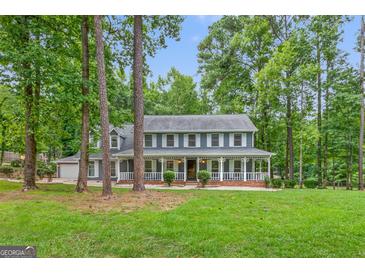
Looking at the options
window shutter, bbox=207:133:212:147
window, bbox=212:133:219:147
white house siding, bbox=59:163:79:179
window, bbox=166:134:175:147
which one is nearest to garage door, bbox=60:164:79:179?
white house siding, bbox=59:163:79:179

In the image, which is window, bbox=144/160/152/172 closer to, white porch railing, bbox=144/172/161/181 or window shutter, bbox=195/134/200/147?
white porch railing, bbox=144/172/161/181

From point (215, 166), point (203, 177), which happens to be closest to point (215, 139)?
point (215, 166)

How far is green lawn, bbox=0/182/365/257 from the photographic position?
3.88m

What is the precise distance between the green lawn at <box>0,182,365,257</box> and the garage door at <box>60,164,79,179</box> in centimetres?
1450

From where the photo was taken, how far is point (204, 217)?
5.33 metres

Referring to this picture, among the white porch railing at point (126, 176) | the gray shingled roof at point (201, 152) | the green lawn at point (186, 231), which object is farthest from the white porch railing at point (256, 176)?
the green lawn at point (186, 231)

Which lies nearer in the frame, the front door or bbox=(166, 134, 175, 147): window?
the front door

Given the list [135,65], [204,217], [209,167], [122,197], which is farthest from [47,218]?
[209,167]

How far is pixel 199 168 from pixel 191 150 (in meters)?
1.51

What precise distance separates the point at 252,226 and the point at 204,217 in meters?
1.10

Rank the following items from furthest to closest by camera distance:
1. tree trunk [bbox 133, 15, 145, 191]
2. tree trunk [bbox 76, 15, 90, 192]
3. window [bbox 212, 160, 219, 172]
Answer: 1. window [bbox 212, 160, 219, 172]
2. tree trunk [bbox 76, 15, 90, 192]
3. tree trunk [bbox 133, 15, 145, 191]

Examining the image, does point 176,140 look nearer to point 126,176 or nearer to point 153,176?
point 153,176

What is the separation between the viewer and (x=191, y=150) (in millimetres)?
16766

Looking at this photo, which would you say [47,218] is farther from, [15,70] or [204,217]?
[15,70]
